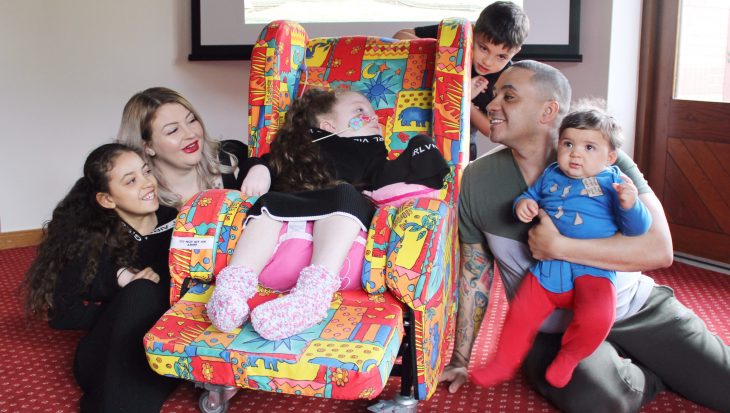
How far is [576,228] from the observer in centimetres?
195

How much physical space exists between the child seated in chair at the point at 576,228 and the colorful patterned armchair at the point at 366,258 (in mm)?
201

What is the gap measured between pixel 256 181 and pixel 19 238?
6.70 feet

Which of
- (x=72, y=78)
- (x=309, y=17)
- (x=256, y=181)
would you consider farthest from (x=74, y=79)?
(x=256, y=181)

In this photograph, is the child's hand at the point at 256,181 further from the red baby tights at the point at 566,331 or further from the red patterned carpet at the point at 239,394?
the red baby tights at the point at 566,331

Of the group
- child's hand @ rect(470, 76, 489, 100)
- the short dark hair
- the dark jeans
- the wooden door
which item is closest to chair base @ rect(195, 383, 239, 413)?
the dark jeans

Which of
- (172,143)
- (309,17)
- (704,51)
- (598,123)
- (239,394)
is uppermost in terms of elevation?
(309,17)

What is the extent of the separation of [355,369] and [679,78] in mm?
2484

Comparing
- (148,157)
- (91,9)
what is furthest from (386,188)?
(91,9)

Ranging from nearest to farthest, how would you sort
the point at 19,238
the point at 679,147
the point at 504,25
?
the point at 504,25 → the point at 679,147 → the point at 19,238

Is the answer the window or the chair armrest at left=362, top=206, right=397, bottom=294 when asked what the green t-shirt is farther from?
the window

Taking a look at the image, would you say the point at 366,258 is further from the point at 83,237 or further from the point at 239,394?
the point at 83,237

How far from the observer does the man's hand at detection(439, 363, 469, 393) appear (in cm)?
223

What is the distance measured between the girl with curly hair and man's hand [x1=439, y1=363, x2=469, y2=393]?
0.77 meters

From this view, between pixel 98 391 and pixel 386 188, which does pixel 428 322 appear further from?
pixel 98 391
